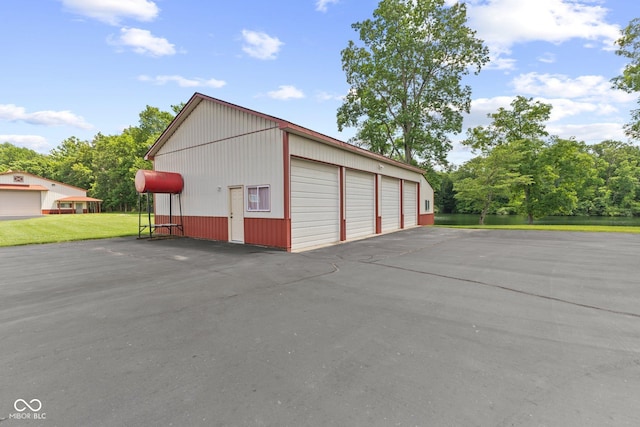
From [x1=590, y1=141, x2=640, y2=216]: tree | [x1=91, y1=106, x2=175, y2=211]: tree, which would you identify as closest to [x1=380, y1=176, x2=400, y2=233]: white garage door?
[x1=91, y1=106, x2=175, y2=211]: tree

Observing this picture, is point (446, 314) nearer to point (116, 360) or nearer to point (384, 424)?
point (384, 424)

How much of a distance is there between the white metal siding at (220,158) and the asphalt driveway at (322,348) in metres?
4.51

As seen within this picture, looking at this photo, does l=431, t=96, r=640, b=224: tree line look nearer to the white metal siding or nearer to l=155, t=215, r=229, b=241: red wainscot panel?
the white metal siding

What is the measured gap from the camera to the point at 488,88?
818 inches

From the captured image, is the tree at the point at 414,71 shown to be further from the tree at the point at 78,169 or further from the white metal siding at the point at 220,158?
the tree at the point at 78,169

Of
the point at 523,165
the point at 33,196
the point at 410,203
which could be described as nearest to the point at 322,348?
the point at 410,203

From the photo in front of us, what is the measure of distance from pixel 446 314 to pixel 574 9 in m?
12.9

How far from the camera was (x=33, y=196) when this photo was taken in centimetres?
3375

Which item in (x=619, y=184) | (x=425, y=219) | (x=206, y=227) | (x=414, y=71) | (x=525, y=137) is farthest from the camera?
(x=619, y=184)

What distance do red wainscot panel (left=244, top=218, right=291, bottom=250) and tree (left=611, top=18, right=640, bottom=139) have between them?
2596cm

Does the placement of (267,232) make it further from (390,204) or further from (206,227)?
(390,204)

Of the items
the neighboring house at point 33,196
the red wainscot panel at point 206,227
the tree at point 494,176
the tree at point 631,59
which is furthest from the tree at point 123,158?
the tree at point 631,59

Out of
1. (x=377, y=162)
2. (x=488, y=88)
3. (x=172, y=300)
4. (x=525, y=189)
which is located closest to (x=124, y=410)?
(x=172, y=300)

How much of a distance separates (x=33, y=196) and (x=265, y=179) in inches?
1587
